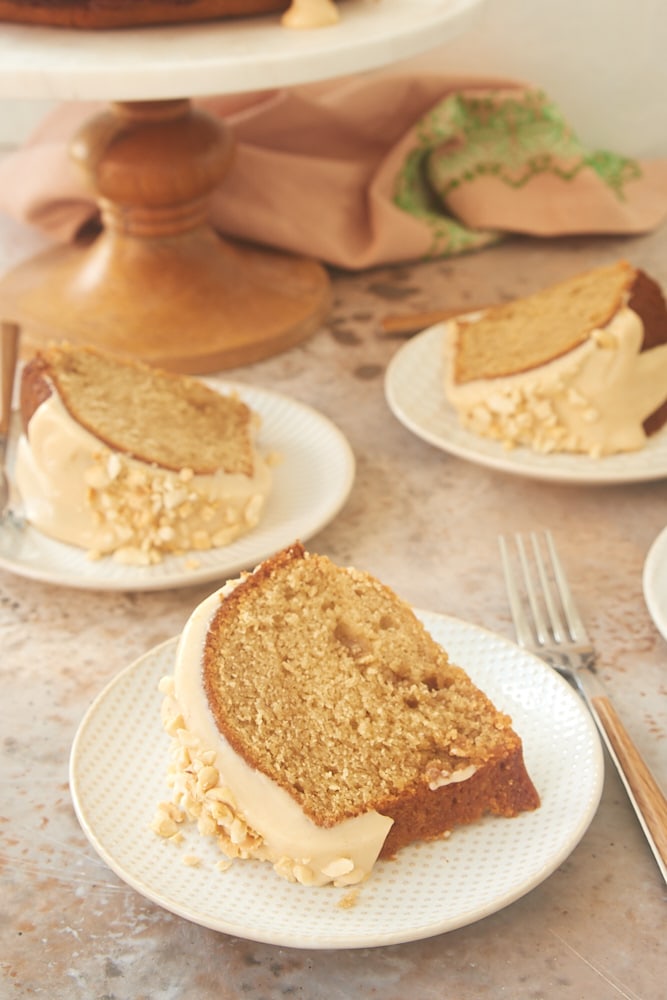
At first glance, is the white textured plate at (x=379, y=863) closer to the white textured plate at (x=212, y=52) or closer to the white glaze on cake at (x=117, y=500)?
the white glaze on cake at (x=117, y=500)

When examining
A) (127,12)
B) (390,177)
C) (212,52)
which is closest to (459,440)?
(212,52)

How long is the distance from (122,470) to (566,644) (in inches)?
19.9

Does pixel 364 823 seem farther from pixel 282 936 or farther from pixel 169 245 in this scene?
pixel 169 245

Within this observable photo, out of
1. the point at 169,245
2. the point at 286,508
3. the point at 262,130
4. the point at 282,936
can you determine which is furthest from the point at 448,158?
the point at 282,936

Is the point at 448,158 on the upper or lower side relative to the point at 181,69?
lower

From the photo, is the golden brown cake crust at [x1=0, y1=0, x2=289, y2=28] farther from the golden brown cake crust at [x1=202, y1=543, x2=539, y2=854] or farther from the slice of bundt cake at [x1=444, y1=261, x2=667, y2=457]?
the golden brown cake crust at [x1=202, y1=543, x2=539, y2=854]

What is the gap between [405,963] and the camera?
2.89 feet

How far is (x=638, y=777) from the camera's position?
0.98 meters

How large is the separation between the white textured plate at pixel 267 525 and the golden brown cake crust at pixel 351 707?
25cm

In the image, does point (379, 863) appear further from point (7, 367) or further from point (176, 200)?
point (176, 200)

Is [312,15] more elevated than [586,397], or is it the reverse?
[312,15]

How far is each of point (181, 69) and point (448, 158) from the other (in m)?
0.92

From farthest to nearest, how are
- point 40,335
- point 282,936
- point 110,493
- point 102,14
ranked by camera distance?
1. point 40,335
2. point 102,14
3. point 110,493
4. point 282,936

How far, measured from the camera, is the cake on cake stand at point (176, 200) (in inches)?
55.2
